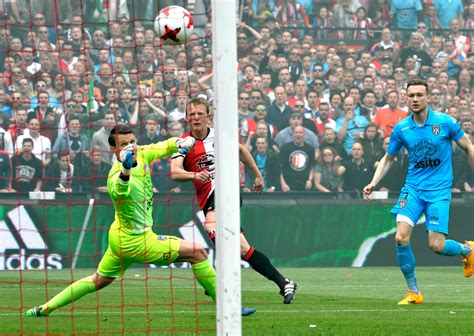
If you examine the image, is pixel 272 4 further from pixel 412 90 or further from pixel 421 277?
pixel 412 90

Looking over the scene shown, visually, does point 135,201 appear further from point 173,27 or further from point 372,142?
point 372,142

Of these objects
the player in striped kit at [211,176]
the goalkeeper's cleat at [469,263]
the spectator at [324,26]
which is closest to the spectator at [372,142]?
the spectator at [324,26]

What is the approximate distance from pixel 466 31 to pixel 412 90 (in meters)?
12.0

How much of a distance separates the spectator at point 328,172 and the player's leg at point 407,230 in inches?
317

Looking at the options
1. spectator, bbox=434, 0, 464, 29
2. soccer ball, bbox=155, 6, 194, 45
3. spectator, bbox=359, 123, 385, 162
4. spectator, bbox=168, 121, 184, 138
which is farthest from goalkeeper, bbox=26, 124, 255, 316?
spectator, bbox=434, 0, 464, 29

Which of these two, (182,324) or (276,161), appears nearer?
(182,324)

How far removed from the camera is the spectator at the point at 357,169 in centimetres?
1995

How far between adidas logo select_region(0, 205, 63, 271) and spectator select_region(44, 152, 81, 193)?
0.61 meters

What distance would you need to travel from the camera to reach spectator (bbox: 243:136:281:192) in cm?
1938

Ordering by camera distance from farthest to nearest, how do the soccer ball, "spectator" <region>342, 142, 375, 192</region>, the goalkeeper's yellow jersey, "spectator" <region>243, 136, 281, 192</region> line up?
"spectator" <region>342, 142, 375, 192</region> < "spectator" <region>243, 136, 281, 192</region> < the goalkeeper's yellow jersey < the soccer ball

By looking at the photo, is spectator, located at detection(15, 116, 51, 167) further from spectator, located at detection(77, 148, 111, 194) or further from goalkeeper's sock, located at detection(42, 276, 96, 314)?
goalkeeper's sock, located at detection(42, 276, 96, 314)

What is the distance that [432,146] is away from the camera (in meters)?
11.5

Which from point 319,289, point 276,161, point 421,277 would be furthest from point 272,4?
point 319,289

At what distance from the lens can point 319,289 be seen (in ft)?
Answer: 46.0
